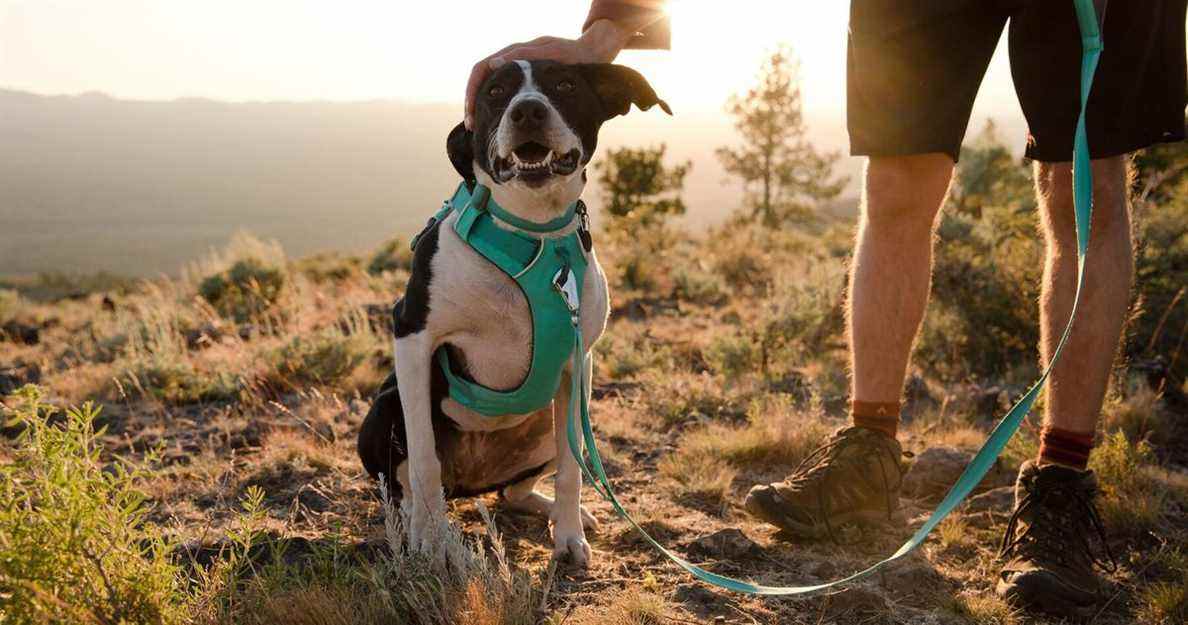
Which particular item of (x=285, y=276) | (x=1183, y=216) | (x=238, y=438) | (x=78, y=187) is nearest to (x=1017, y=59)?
(x=238, y=438)

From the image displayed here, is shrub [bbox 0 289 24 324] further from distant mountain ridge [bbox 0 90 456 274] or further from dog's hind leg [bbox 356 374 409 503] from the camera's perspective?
distant mountain ridge [bbox 0 90 456 274]

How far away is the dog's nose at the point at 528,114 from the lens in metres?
2.63

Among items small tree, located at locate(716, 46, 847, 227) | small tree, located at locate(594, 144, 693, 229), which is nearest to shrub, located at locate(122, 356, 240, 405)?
small tree, located at locate(594, 144, 693, 229)

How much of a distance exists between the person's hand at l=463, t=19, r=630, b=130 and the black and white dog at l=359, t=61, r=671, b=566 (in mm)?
40

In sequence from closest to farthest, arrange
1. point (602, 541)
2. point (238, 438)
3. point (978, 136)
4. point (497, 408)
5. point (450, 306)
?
1. point (450, 306)
2. point (497, 408)
3. point (602, 541)
4. point (238, 438)
5. point (978, 136)

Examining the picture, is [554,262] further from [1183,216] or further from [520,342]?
[1183,216]

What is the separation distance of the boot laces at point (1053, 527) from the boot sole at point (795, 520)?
1.33ft

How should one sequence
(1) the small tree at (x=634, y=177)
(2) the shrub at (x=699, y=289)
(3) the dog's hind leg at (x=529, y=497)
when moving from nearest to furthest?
(3) the dog's hind leg at (x=529, y=497) < (2) the shrub at (x=699, y=289) < (1) the small tree at (x=634, y=177)

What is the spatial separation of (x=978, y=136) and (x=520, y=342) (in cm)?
1784

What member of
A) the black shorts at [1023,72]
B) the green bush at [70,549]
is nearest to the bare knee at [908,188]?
the black shorts at [1023,72]

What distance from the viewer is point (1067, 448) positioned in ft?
9.32

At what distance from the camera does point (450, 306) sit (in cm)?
265

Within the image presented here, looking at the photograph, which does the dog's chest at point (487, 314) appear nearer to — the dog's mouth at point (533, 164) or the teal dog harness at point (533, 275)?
the teal dog harness at point (533, 275)

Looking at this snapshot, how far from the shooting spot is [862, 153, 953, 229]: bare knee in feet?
9.78
